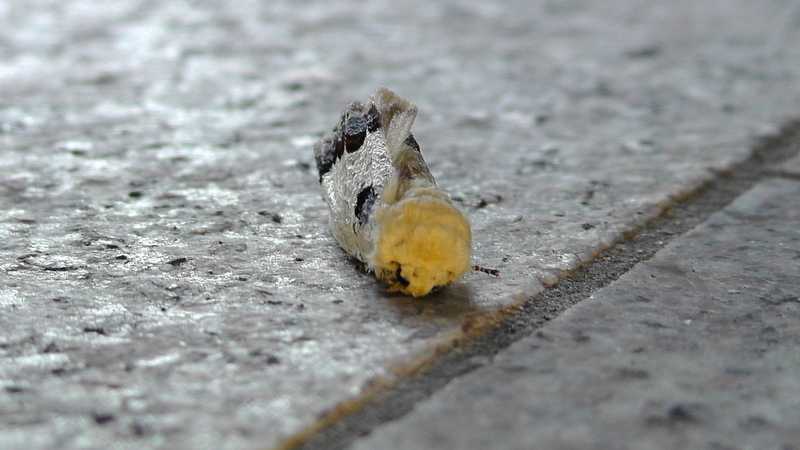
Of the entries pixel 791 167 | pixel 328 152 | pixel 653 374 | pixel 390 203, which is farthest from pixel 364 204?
pixel 791 167

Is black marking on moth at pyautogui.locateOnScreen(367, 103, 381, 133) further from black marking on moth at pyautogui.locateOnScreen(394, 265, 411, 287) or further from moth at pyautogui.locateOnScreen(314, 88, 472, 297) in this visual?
black marking on moth at pyautogui.locateOnScreen(394, 265, 411, 287)

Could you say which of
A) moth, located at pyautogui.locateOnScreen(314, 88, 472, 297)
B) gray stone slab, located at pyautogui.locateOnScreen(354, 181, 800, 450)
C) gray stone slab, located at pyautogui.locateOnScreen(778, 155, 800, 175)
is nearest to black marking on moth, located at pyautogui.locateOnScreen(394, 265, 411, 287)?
moth, located at pyautogui.locateOnScreen(314, 88, 472, 297)

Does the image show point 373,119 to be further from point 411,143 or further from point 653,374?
point 653,374

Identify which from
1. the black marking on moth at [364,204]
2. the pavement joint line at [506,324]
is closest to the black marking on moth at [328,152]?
the black marking on moth at [364,204]

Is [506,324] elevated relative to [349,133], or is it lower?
lower

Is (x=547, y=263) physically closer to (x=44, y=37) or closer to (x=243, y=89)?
(x=243, y=89)
